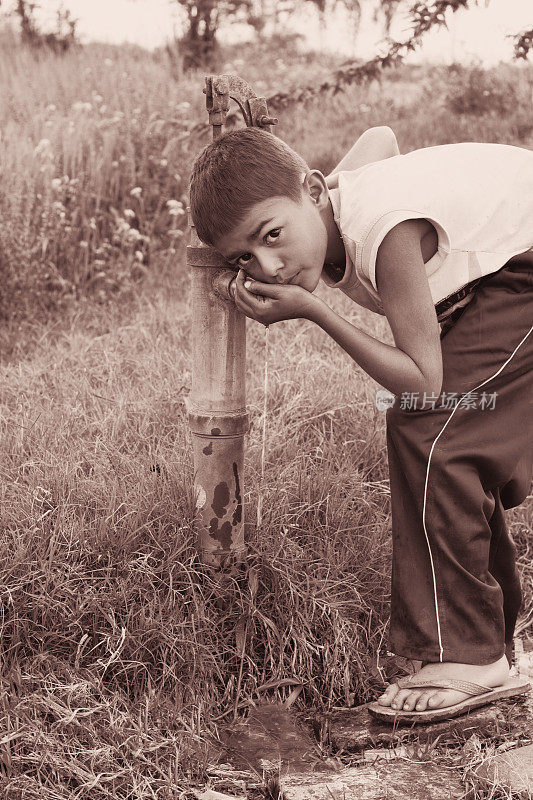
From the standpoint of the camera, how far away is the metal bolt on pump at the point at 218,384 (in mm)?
2080

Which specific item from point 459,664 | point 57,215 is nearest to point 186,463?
point 459,664

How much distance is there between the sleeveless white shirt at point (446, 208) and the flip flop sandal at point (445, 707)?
923 mm

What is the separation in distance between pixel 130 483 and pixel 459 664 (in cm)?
100

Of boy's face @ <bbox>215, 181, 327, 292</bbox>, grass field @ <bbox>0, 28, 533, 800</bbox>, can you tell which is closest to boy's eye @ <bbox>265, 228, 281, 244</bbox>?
boy's face @ <bbox>215, 181, 327, 292</bbox>

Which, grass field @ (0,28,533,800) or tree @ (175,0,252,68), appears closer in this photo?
grass field @ (0,28,533,800)

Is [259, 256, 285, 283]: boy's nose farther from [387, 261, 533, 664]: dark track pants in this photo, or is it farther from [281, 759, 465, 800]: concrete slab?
[281, 759, 465, 800]: concrete slab

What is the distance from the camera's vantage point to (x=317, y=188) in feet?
6.75

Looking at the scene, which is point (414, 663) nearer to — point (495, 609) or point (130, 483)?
point (495, 609)

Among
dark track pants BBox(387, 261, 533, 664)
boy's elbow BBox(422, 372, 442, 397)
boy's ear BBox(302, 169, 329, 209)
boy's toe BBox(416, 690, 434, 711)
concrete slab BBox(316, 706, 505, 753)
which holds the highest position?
boy's ear BBox(302, 169, 329, 209)

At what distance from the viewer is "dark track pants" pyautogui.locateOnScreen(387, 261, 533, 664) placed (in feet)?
6.75

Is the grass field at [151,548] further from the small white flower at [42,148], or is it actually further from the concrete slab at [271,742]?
the small white flower at [42,148]

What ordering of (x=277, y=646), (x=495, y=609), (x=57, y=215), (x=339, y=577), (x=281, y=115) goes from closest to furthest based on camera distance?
1. (x=495, y=609)
2. (x=277, y=646)
3. (x=339, y=577)
4. (x=57, y=215)
5. (x=281, y=115)

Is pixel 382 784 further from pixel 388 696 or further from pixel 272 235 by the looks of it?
pixel 272 235

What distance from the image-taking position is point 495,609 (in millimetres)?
2137
